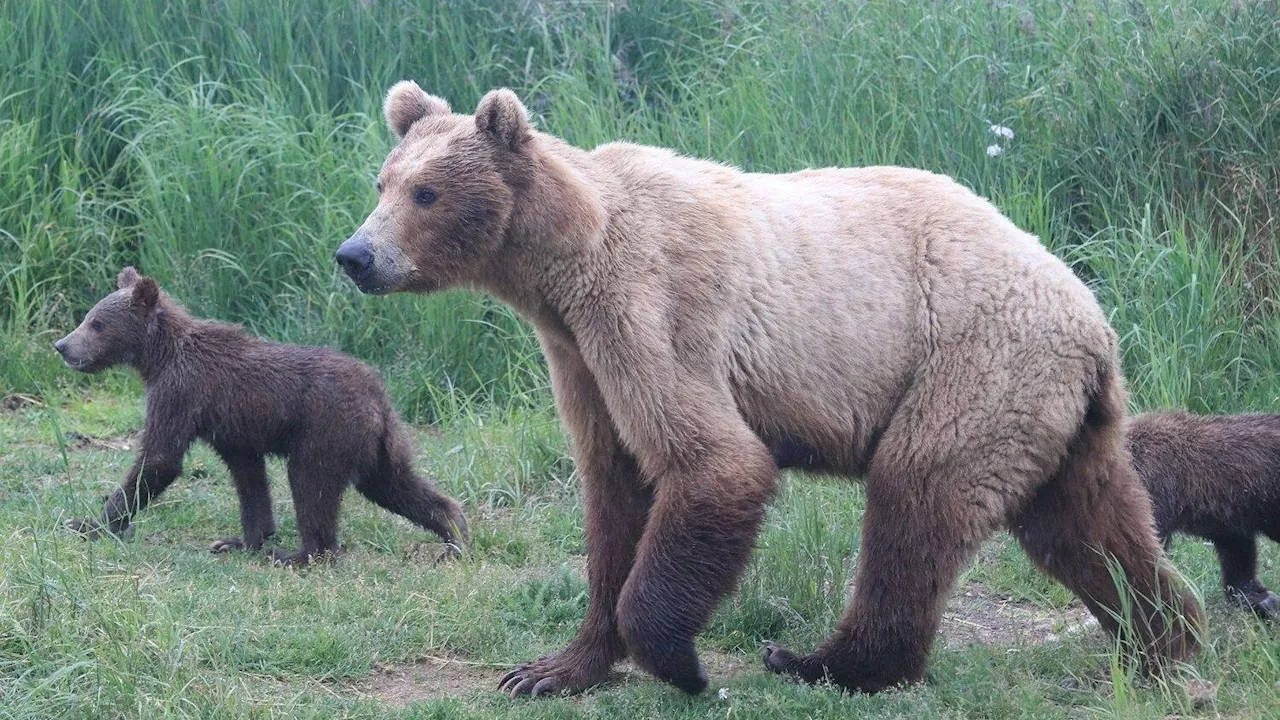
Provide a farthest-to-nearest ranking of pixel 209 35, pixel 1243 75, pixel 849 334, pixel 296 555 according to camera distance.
Result: 1. pixel 209 35
2. pixel 1243 75
3. pixel 296 555
4. pixel 849 334

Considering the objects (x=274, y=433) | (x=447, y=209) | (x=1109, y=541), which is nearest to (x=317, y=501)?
(x=274, y=433)

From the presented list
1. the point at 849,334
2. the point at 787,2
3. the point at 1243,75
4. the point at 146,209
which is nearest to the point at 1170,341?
the point at 1243,75

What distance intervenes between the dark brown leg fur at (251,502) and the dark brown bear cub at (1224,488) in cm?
379

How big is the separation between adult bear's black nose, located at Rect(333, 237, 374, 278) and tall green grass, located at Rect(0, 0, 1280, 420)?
313cm

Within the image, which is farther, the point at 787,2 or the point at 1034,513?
the point at 787,2

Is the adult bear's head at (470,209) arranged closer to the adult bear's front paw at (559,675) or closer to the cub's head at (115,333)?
the adult bear's front paw at (559,675)

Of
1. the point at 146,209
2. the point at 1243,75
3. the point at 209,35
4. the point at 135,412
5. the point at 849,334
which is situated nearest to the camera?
the point at 849,334

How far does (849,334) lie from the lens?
4848 millimetres

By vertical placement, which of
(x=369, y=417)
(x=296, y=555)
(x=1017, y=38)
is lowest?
(x=296, y=555)

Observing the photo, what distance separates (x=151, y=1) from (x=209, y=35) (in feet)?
1.42

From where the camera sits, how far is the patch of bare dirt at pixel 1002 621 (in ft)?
18.7

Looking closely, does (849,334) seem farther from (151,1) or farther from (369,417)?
(151,1)

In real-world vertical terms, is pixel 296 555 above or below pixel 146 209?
below

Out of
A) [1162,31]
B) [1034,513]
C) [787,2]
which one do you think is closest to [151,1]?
[787,2]
